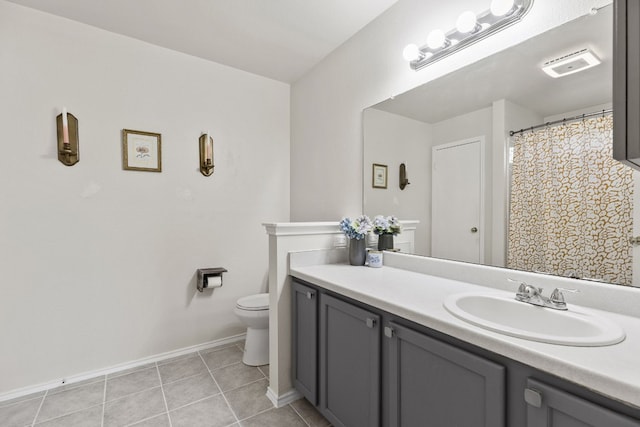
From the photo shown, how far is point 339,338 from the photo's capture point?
153 centimetres

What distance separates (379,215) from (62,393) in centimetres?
246

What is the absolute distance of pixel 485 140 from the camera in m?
1.54

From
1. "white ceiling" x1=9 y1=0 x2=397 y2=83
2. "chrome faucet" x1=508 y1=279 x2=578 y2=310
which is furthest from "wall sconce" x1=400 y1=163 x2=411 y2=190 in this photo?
"white ceiling" x1=9 y1=0 x2=397 y2=83

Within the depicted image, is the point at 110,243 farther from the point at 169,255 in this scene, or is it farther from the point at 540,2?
the point at 540,2

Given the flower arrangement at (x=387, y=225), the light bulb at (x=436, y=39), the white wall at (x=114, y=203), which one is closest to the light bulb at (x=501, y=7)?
the light bulb at (x=436, y=39)

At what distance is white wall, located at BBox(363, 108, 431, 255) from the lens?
1.85 metres

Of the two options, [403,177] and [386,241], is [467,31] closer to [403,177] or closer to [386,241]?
[403,177]

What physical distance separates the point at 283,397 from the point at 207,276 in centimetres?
119

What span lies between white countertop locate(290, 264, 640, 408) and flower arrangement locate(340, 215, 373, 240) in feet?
0.86

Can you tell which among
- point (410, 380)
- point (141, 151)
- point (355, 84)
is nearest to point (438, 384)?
point (410, 380)

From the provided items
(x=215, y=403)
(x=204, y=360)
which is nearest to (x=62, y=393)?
(x=204, y=360)

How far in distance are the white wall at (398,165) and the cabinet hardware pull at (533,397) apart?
105 centimetres

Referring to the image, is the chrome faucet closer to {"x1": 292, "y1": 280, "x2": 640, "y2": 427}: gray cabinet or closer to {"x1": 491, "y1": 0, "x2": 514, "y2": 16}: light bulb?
{"x1": 292, "y1": 280, "x2": 640, "y2": 427}: gray cabinet

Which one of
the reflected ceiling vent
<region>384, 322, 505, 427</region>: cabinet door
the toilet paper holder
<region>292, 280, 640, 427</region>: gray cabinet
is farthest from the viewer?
the toilet paper holder
